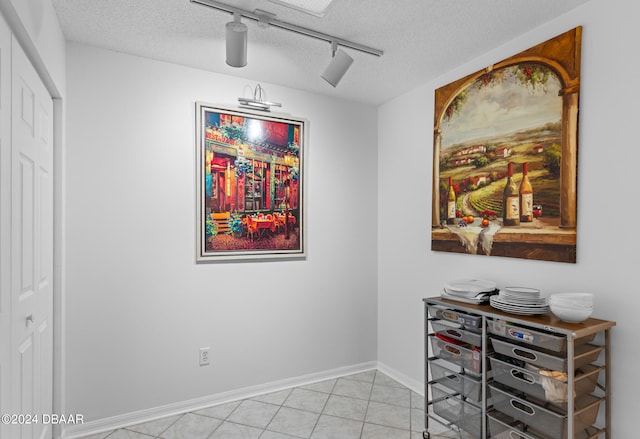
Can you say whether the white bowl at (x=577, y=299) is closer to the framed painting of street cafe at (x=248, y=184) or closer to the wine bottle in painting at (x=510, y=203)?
the wine bottle in painting at (x=510, y=203)

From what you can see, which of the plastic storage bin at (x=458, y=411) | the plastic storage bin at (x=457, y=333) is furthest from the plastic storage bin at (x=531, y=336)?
the plastic storage bin at (x=458, y=411)

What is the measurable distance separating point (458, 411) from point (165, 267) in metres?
2.06

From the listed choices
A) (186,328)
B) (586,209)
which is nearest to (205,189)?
(186,328)

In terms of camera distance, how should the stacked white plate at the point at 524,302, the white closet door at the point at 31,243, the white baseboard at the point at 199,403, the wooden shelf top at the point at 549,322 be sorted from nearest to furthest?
the white closet door at the point at 31,243 < the wooden shelf top at the point at 549,322 < the stacked white plate at the point at 524,302 < the white baseboard at the point at 199,403

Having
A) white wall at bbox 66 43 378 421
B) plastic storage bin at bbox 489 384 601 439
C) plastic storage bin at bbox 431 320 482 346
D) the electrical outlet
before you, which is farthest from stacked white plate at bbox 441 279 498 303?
the electrical outlet

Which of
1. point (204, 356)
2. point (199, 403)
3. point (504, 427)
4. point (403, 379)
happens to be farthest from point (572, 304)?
point (199, 403)

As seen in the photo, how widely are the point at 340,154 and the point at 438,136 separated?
85cm

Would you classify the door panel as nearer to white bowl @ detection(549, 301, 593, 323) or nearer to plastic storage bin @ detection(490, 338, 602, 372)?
plastic storage bin @ detection(490, 338, 602, 372)

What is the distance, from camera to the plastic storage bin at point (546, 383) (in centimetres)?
163

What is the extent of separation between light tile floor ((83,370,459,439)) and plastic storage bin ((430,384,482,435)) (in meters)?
0.16

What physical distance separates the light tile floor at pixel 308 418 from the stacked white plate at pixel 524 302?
0.96m

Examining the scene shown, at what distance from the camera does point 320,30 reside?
2104 mm

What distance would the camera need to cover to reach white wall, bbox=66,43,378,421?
227cm

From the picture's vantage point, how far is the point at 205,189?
2.61m
